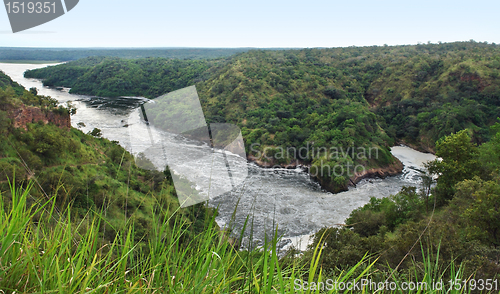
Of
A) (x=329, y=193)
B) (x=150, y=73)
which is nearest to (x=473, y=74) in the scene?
(x=329, y=193)

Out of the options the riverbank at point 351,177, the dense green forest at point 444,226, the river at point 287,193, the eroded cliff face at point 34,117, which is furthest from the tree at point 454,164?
the eroded cliff face at point 34,117

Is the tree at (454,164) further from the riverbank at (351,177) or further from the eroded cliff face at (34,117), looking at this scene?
the eroded cliff face at (34,117)

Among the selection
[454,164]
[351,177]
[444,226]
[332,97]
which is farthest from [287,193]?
[332,97]

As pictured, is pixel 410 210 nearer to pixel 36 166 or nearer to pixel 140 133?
pixel 36 166

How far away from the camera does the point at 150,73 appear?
62.1m

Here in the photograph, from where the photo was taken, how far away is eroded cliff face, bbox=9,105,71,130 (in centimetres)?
1636

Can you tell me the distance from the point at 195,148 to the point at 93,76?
3937cm

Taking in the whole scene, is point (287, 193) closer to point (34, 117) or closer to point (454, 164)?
point (454, 164)

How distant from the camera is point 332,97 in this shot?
44.3 meters

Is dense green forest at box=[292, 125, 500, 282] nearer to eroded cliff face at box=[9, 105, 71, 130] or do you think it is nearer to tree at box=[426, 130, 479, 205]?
tree at box=[426, 130, 479, 205]

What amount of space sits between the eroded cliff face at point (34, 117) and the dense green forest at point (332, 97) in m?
16.2

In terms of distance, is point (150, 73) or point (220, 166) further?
point (150, 73)

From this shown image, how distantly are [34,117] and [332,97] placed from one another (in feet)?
116

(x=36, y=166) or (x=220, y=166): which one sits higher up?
(x=36, y=166)
